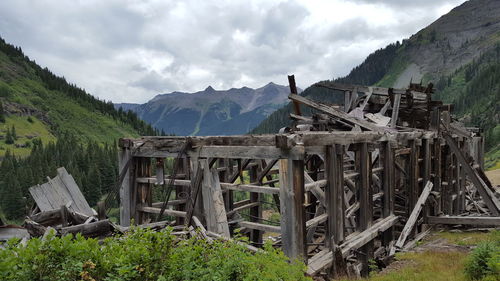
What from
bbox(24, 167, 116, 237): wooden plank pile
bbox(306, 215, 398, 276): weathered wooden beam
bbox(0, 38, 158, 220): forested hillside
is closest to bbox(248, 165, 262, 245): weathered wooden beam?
bbox(306, 215, 398, 276): weathered wooden beam

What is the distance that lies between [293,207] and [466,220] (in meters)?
10.7

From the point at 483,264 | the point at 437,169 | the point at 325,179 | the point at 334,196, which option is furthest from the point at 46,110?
the point at 483,264

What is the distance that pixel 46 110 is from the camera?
140 metres

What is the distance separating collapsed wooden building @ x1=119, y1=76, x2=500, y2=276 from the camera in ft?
29.0

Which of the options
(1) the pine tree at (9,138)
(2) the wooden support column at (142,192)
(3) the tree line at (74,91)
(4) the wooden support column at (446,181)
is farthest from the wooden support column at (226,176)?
(3) the tree line at (74,91)

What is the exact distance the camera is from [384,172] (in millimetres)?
13242

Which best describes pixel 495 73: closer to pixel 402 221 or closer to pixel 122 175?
pixel 402 221

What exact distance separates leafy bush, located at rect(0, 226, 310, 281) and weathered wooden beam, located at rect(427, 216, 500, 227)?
12128mm

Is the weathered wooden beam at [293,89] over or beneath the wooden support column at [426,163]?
over

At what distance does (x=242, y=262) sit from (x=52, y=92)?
182 m

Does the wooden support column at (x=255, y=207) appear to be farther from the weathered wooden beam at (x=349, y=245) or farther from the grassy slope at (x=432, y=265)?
the grassy slope at (x=432, y=265)

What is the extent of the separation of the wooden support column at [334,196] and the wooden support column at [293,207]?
155cm

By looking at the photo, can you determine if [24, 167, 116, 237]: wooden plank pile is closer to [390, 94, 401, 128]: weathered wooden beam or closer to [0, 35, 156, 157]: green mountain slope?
[390, 94, 401, 128]: weathered wooden beam

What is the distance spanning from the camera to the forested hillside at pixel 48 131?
245 ft
